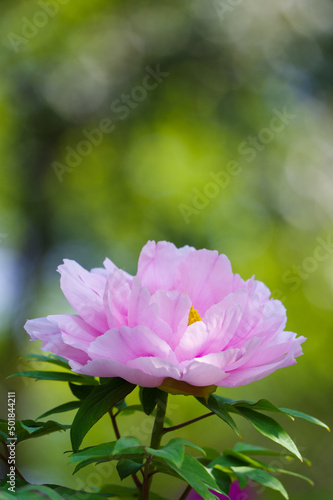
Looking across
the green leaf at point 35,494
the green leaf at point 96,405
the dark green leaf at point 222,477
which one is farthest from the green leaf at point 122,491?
the green leaf at point 35,494

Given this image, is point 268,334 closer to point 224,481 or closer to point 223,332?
point 223,332

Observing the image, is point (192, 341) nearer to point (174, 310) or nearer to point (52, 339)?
point (174, 310)

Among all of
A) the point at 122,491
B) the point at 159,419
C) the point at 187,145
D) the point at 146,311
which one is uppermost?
the point at 187,145

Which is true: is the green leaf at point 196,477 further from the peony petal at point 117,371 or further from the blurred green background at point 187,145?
the blurred green background at point 187,145

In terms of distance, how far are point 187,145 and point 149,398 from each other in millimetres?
6221

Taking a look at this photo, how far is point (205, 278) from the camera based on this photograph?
2.48 feet

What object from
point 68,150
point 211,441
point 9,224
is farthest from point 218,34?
point 211,441

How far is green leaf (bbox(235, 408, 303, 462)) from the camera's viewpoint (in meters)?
0.61

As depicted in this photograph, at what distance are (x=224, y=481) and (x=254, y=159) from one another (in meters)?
6.27

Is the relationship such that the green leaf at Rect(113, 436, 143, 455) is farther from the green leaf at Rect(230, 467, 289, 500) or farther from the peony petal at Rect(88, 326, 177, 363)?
the green leaf at Rect(230, 467, 289, 500)

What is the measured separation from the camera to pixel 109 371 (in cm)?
59

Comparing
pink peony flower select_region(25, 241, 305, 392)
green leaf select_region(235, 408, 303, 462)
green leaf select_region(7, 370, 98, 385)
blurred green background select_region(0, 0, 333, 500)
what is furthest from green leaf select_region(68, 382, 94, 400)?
blurred green background select_region(0, 0, 333, 500)

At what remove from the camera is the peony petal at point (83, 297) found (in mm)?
665

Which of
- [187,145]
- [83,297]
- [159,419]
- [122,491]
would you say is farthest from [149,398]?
[187,145]
